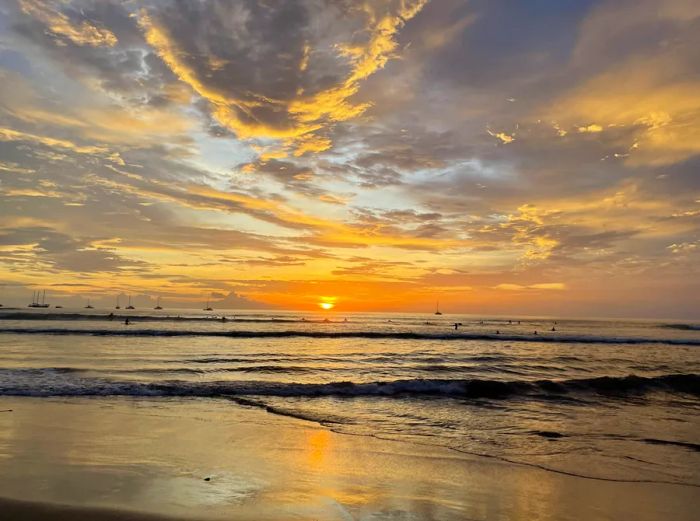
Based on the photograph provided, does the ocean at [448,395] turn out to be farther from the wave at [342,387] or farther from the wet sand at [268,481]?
the wet sand at [268,481]

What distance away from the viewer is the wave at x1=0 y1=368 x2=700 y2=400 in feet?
53.2

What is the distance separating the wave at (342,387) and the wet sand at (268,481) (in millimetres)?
5142

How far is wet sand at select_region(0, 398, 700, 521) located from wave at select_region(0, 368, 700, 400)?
514 cm

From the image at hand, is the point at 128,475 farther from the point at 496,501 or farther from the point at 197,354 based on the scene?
the point at 197,354

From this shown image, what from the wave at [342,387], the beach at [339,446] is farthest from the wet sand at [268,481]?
Result: the wave at [342,387]

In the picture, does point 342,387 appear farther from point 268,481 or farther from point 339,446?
point 268,481

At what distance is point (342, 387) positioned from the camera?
61.8 feet

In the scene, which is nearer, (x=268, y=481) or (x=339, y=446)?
(x=268, y=481)

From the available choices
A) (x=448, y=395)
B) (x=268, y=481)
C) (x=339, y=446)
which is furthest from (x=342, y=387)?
(x=268, y=481)

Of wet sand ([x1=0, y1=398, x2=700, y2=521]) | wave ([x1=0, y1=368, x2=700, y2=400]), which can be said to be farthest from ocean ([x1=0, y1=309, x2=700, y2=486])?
wet sand ([x1=0, y1=398, x2=700, y2=521])

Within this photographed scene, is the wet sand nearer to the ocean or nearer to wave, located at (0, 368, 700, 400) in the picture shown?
the ocean

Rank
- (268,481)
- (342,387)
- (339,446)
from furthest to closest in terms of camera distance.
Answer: (342,387) → (339,446) → (268,481)

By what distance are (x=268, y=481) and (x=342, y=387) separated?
1144 cm

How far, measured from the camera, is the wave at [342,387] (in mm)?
16219
